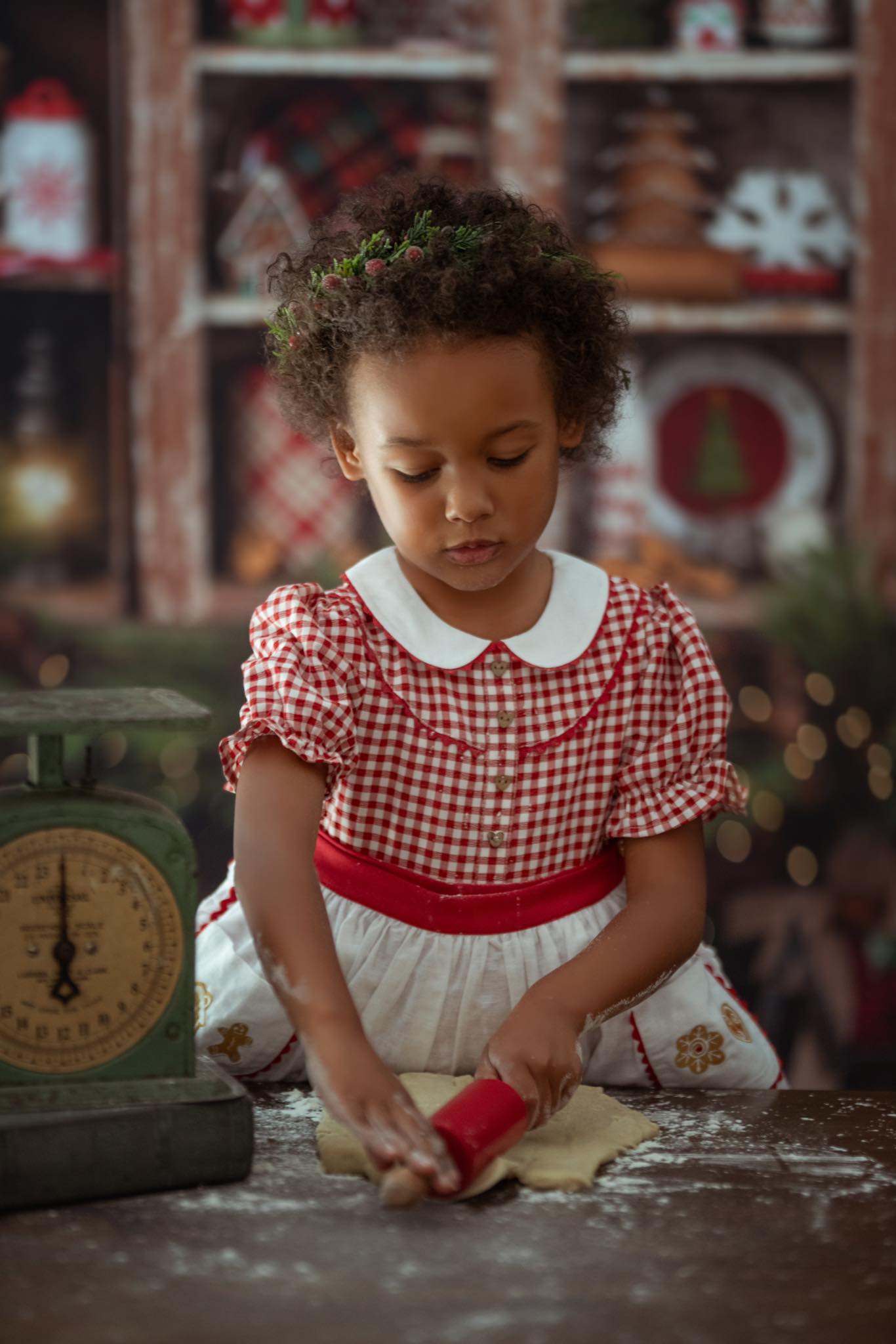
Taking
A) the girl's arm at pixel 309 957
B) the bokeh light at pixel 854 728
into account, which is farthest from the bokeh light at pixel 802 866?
the girl's arm at pixel 309 957

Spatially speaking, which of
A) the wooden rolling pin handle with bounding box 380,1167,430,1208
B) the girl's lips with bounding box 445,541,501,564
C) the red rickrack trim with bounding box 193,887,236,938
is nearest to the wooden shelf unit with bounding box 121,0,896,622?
the red rickrack trim with bounding box 193,887,236,938

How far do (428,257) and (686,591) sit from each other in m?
1.70

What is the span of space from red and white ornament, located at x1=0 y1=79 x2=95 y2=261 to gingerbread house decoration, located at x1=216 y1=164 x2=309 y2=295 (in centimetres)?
24

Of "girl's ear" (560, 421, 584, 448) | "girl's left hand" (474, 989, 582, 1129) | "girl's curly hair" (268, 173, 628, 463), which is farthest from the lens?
"girl's ear" (560, 421, 584, 448)

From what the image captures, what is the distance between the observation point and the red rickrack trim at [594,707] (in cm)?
111

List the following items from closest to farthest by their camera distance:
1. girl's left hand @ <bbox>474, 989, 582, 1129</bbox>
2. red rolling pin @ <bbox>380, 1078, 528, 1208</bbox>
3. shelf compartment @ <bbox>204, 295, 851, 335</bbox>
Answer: red rolling pin @ <bbox>380, 1078, 528, 1208</bbox> < girl's left hand @ <bbox>474, 989, 582, 1129</bbox> < shelf compartment @ <bbox>204, 295, 851, 335</bbox>

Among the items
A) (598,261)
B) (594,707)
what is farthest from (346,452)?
(598,261)

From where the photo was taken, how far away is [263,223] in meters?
2.60

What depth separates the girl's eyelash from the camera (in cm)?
105

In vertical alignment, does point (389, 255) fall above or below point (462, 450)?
above

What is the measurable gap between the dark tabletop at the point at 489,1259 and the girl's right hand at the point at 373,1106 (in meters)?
0.03

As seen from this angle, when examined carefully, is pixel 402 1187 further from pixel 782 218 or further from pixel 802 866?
pixel 782 218

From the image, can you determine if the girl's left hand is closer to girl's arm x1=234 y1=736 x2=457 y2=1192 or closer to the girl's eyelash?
girl's arm x1=234 y1=736 x2=457 y2=1192

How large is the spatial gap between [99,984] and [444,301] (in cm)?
48
